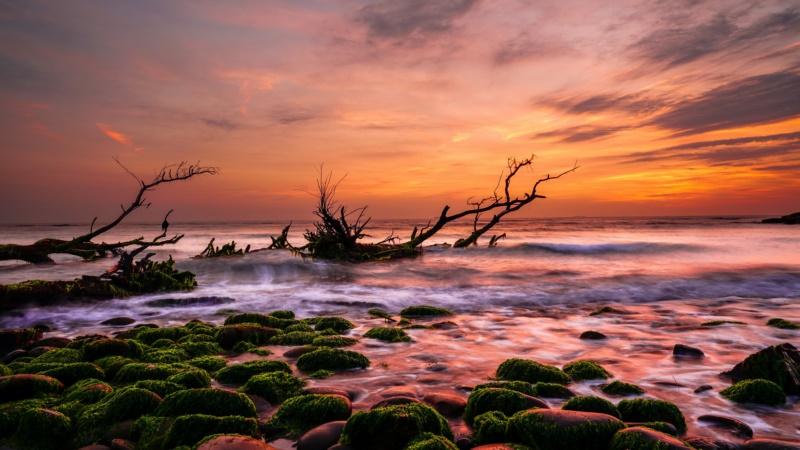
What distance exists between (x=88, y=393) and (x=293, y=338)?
2.40 metres

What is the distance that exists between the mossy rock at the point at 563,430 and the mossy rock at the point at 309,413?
1163 millimetres

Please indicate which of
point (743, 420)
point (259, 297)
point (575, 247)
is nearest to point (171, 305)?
point (259, 297)

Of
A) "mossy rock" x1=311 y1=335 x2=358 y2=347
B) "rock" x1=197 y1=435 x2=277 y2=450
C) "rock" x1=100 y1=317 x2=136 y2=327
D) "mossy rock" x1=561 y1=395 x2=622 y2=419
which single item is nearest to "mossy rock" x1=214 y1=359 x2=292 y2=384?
"mossy rock" x1=311 y1=335 x2=358 y2=347

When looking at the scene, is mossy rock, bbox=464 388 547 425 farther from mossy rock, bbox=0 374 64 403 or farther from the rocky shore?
mossy rock, bbox=0 374 64 403

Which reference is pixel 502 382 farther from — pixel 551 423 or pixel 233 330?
pixel 233 330

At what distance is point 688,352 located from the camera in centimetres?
493

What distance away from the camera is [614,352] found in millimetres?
5152

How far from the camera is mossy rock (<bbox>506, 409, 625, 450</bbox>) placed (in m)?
2.72

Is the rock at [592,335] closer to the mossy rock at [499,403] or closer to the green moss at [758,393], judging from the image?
the green moss at [758,393]

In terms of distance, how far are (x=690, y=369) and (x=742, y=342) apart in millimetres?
1758

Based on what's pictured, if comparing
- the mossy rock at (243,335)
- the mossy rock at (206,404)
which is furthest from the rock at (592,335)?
the mossy rock at (206,404)

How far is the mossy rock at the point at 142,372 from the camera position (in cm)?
404

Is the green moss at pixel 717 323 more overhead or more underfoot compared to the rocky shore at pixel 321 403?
more underfoot

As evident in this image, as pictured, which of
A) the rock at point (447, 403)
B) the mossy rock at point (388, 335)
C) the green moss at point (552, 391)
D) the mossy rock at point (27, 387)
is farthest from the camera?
the mossy rock at point (388, 335)
